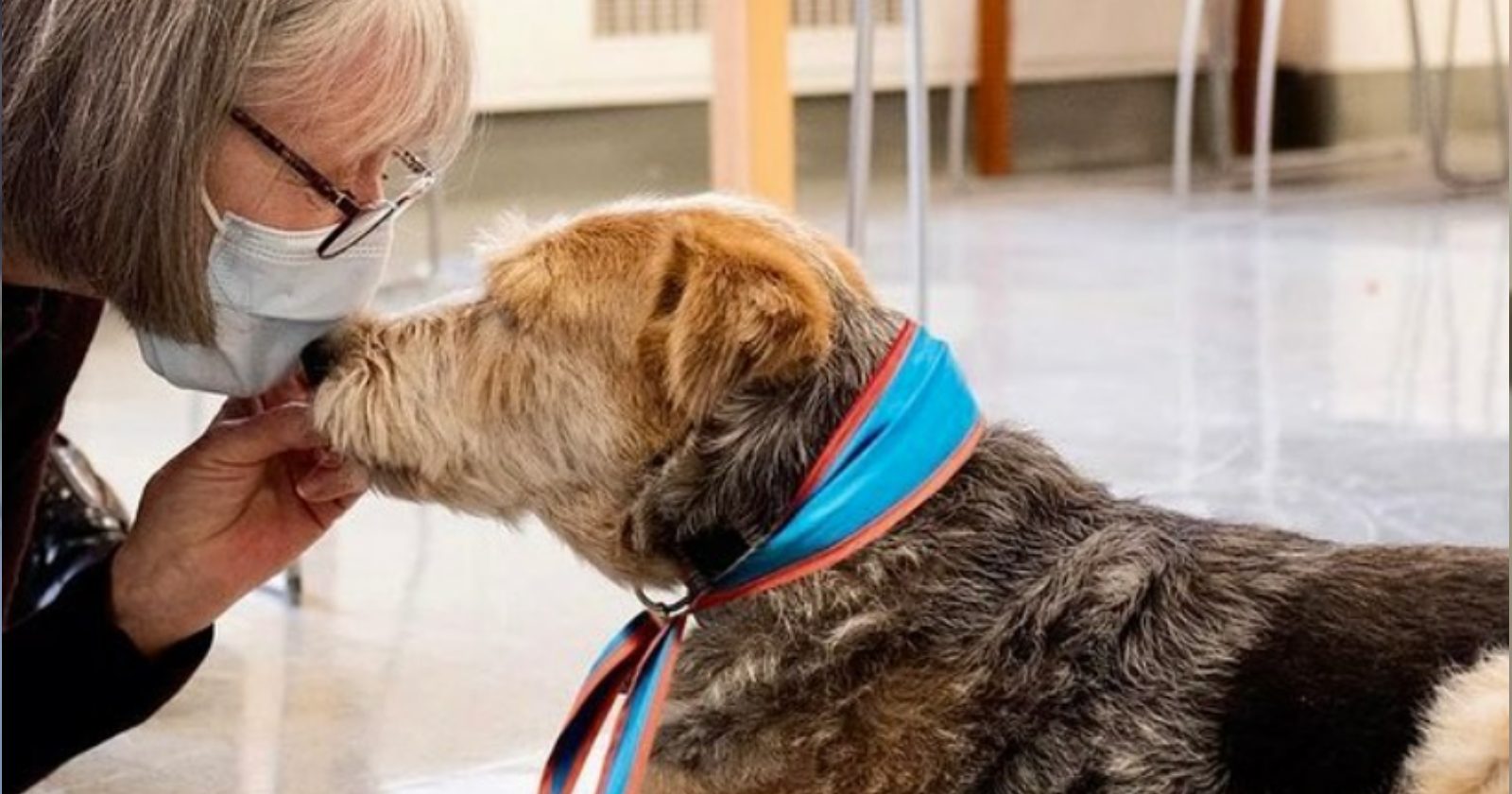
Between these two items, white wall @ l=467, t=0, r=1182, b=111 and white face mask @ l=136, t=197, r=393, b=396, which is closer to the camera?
white face mask @ l=136, t=197, r=393, b=396

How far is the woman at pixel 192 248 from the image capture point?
170 centimetres

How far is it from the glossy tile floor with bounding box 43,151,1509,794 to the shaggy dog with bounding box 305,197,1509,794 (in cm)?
19

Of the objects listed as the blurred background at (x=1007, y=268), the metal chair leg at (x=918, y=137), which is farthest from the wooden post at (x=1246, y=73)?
the metal chair leg at (x=918, y=137)

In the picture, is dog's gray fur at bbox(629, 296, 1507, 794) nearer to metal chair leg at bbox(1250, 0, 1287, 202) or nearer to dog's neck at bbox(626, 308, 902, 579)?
dog's neck at bbox(626, 308, 902, 579)

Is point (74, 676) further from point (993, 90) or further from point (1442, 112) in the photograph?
point (993, 90)

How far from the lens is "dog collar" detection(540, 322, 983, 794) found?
1.54m

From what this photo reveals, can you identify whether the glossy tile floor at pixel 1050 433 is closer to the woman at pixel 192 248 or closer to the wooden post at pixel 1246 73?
the woman at pixel 192 248

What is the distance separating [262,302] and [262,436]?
0.12 m

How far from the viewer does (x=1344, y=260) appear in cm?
558

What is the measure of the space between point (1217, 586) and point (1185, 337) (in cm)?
303

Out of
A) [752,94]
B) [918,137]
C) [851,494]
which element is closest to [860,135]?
[918,137]

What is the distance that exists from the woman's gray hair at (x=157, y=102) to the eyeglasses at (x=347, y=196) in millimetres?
29

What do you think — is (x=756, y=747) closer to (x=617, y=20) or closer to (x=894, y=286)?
(x=894, y=286)

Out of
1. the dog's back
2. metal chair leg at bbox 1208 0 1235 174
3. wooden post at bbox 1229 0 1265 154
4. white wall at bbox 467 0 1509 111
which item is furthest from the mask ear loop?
wooden post at bbox 1229 0 1265 154
